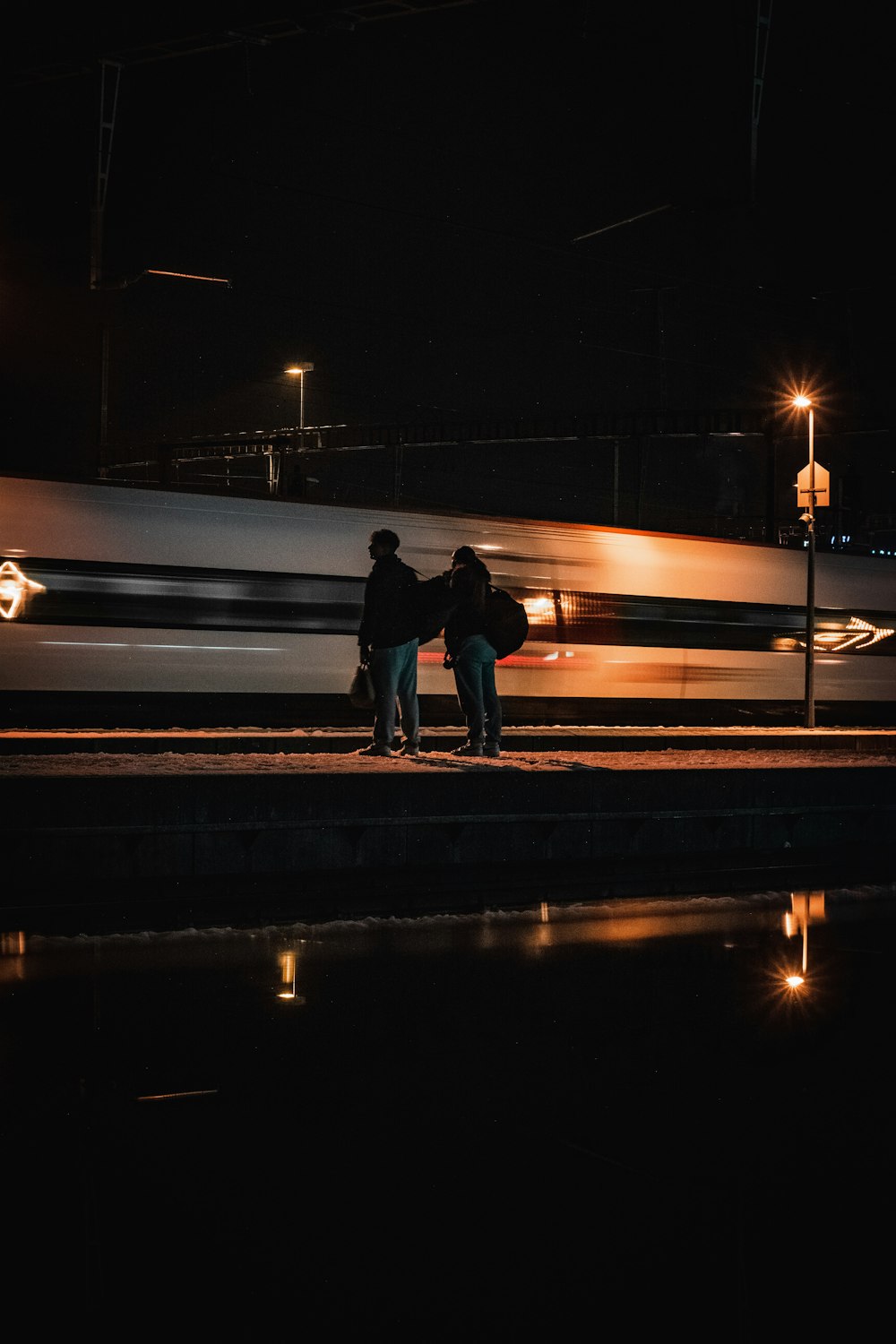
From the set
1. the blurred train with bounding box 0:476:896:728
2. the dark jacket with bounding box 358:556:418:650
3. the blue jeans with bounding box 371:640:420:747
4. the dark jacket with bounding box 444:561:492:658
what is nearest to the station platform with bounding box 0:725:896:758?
the blurred train with bounding box 0:476:896:728

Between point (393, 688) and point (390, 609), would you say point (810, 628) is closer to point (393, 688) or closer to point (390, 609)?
point (393, 688)

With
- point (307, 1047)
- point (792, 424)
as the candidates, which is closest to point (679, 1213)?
point (307, 1047)

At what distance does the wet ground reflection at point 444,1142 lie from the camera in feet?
10.0

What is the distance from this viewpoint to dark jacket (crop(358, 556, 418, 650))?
12.5 meters

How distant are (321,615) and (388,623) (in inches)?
253

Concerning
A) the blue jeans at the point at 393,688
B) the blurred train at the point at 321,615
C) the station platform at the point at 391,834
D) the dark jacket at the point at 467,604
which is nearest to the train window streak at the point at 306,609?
the blurred train at the point at 321,615

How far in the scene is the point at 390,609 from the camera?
41.2 feet

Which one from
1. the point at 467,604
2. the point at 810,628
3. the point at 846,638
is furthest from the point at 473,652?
the point at 846,638

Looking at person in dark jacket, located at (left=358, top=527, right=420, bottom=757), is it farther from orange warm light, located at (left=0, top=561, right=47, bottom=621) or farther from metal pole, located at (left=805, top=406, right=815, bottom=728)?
metal pole, located at (left=805, top=406, right=815, bottom=728)

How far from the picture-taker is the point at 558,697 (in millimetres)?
21156

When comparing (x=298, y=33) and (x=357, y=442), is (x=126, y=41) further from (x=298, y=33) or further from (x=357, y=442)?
(x=357, y=442)

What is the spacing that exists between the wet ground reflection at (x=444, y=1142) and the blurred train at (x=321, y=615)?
34.2 ft

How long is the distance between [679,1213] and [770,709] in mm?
20838

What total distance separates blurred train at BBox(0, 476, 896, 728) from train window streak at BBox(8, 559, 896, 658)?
22 millimetres
